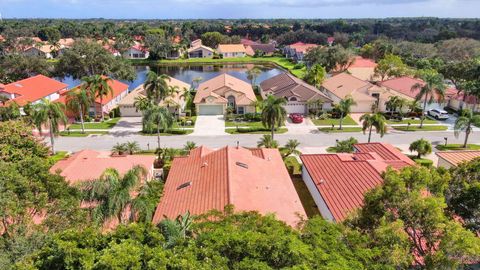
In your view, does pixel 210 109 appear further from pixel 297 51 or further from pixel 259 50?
pixel 259 50

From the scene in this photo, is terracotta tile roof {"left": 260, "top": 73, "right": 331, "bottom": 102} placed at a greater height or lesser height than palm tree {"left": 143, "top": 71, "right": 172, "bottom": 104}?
lesser

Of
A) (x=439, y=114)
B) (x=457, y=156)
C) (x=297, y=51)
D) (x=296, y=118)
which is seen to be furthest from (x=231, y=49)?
(x=457, y=156)

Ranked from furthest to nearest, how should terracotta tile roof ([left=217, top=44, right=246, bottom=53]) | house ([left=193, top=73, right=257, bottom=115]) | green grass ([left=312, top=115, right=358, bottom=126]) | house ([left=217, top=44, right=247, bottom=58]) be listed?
terracotta tile roof ([left=217, top=44, right=246, bottom=53])
house ([left=217, top=44, right=247, bottom=58])
house ([left=193, top=73, right=257, bottom=115])
green grass ([left=312, top=115, right=358, bottom=126])

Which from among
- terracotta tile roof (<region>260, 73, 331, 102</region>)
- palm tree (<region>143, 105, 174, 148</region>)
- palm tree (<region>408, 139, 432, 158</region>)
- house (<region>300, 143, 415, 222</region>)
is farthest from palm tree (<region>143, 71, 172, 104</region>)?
palm tree (<region>408, 139, 432, 158</region>)

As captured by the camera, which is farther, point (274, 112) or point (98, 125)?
point (98, 125)

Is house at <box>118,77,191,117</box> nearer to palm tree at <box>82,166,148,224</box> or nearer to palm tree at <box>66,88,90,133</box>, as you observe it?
palm tree at <box>66,88,90,133</box>

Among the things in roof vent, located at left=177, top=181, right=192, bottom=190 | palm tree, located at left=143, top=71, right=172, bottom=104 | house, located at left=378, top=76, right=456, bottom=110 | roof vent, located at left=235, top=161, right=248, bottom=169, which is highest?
palm tree, located at left=143, top=71, right=172, bottom=104
